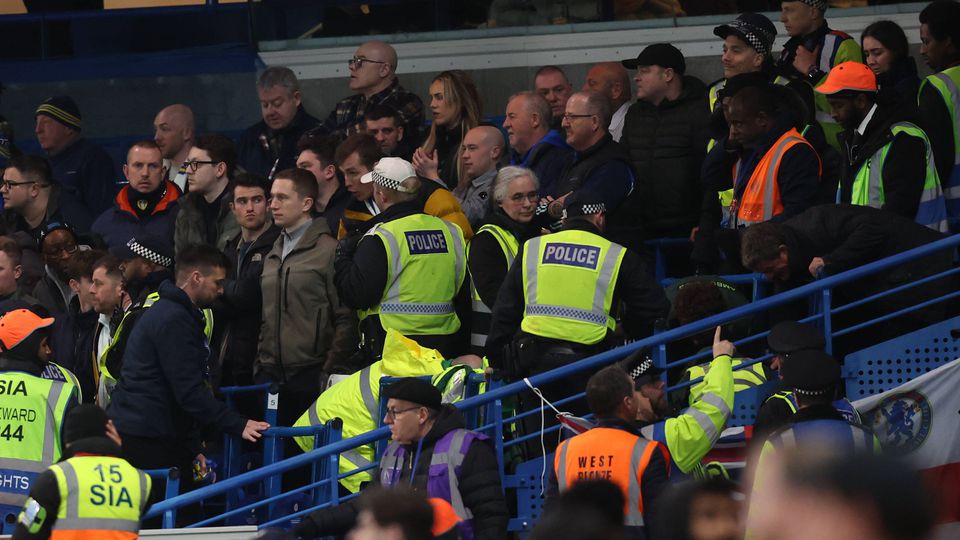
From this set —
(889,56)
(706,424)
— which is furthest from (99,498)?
(889,56)

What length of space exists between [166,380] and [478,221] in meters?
2.43

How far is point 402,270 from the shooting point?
9008 millimetres

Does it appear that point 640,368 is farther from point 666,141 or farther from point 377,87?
point 377,87

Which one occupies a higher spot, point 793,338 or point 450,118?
point 450,118

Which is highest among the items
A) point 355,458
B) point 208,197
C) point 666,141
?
point 666,141

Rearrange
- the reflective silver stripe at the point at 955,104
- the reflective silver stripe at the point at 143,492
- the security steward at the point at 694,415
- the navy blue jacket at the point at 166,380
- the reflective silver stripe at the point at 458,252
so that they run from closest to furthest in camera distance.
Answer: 1. the reflective silver stripe at the point at 143,492
2. the security steward at the point at 694,415
3. the navy blue jacket at the point at 166,380
4. the reflective silver stripe at the point at 955,104
5. the reflective silver stripe at the point at 458,252

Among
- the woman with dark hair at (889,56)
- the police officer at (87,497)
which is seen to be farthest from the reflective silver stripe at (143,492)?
the woman with dark hair at (889,56)

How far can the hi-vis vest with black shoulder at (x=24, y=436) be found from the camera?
8.45 metres

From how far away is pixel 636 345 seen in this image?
26.1 feet

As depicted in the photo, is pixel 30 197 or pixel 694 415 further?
pixel 30 197

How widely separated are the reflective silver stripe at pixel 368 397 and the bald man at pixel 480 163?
1.82 metres

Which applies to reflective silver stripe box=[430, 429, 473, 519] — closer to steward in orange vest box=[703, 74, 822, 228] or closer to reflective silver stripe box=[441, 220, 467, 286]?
reflective silver stripe box=[441, 220, 467, 286]

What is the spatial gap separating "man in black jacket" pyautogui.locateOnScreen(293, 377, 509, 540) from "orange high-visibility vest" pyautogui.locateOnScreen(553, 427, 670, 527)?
43 cm

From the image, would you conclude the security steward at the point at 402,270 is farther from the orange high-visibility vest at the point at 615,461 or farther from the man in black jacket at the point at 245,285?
the orange high-visibility vest at the point at 615,461
